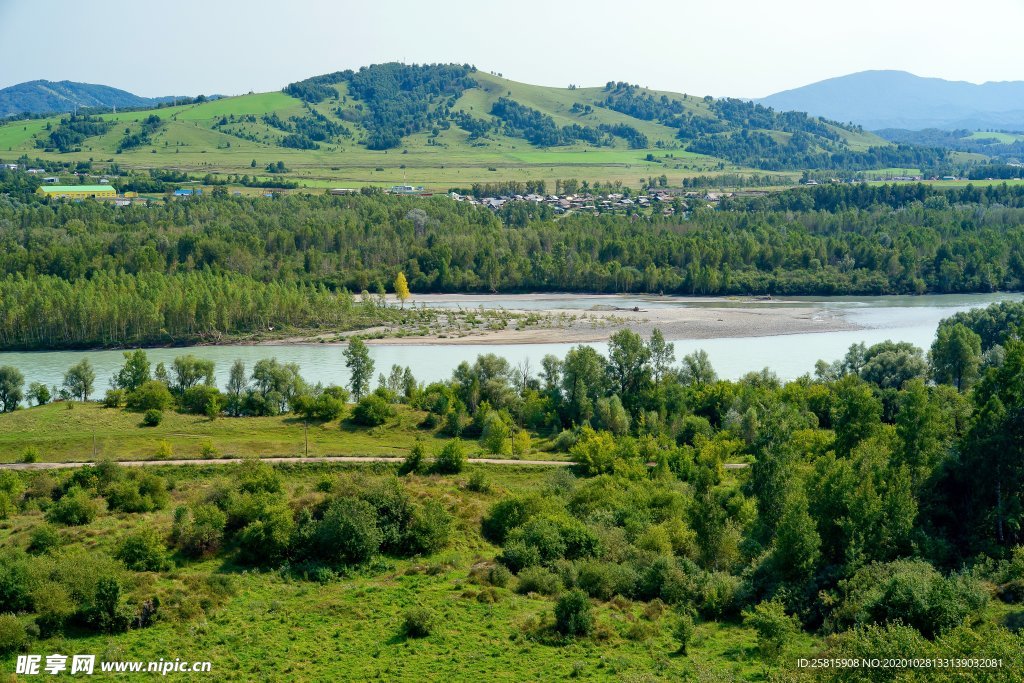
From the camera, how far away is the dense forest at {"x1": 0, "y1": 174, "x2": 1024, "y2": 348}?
6112 centimetres

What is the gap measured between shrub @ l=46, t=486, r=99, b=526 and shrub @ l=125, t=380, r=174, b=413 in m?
13.0

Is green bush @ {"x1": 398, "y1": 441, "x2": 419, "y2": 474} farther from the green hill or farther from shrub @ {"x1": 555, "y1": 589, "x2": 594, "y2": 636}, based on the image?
the green hill

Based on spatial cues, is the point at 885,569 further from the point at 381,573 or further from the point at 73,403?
the point at 73,403

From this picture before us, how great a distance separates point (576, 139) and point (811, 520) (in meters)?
180

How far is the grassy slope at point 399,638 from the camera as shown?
59.1 feet

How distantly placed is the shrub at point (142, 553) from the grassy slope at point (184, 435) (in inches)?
417

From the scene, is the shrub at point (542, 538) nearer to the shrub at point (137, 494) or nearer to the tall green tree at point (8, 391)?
the shrub at point (137, 494)

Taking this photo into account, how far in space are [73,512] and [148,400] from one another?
1420 cm

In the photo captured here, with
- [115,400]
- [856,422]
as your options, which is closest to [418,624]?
[856,422]

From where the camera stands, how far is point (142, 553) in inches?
907

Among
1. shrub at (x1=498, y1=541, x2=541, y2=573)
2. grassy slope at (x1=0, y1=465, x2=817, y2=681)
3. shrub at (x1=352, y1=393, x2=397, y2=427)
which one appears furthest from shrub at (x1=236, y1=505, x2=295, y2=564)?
shrub at (x1=352, y1=393, x2=397, y2=427)

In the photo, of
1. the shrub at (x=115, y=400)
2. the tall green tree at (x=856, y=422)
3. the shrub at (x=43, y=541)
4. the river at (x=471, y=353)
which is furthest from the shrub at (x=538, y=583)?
the river at (x=471, y=353)

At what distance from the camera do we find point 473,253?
83.1 meters

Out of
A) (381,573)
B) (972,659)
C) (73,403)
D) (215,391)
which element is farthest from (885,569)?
(73,403)
